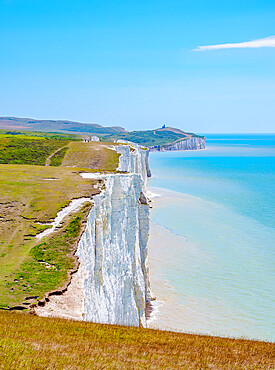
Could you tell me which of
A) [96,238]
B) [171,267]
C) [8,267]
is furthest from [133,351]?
[171,267]

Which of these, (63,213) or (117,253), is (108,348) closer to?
(63,213)

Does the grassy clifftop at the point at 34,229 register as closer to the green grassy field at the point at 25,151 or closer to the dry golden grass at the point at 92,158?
the dry golden grass at the point at 92,158

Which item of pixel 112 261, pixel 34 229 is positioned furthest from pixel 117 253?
pixel 34 229

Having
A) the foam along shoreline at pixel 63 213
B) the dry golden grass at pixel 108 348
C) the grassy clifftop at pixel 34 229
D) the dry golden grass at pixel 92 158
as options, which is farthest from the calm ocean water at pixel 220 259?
the dry golden grass at pixel 108 348

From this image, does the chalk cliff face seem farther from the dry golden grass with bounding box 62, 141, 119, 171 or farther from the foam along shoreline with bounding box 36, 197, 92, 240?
the dry golden grass with bounding box 62, 141, 119, 171

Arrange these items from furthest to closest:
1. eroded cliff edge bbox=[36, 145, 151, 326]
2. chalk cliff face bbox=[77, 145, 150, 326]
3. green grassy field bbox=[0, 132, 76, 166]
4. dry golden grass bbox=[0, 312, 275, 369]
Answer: green grassy field bbox=[0, 132, 76, 166], chalk cliff face bbox=[77, 145, 150, 326], eroded cliff edge bbox=[36, 145, 151, 326], dry golden grass bbox=[0, 312, 275, 369]

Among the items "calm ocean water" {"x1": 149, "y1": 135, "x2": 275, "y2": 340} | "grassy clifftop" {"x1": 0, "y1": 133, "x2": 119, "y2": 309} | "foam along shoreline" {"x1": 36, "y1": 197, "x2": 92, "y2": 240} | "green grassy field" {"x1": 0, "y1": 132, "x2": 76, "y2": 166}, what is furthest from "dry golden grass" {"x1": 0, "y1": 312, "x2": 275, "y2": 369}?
"green grassy field" {"x1": 0, "y1": 132, "x2": 76, "y2": 166}
